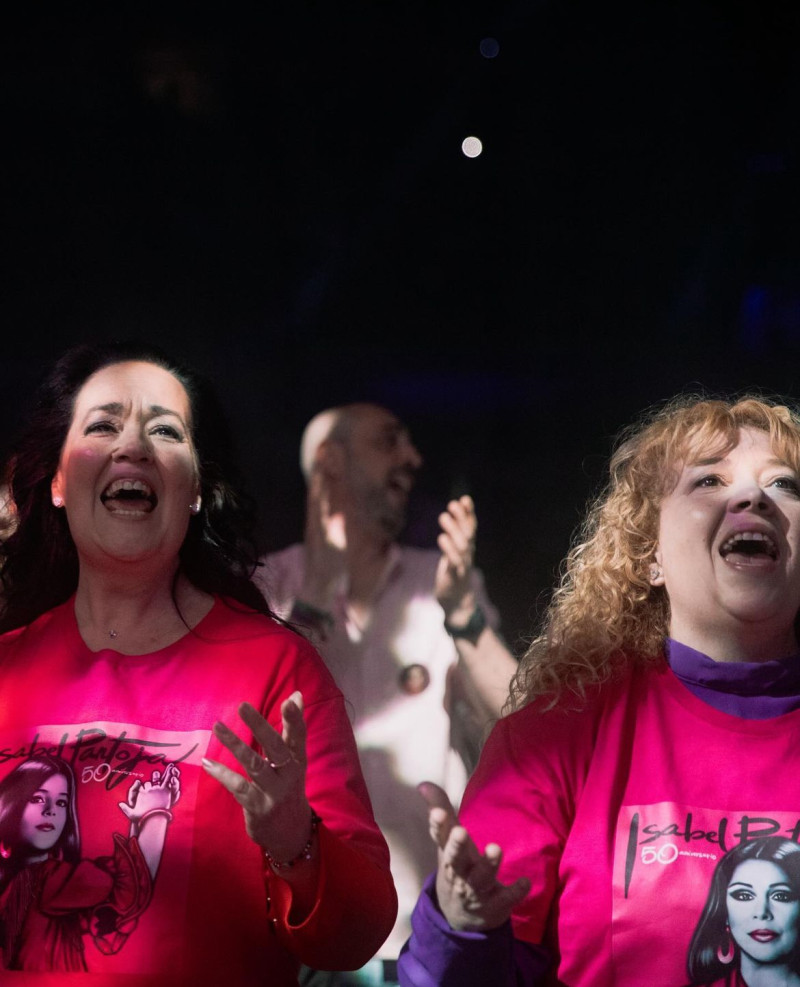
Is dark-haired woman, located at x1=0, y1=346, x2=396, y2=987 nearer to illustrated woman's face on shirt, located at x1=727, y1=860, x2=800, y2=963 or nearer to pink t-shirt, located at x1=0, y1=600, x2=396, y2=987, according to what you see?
pink t-shirt, located at x1=0, y1=600, x2=396, y2=987

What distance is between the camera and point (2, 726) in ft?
6.25

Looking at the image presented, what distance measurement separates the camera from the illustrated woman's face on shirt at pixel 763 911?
166 cm

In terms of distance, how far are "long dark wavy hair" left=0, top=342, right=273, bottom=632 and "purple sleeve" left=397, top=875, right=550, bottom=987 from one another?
2.06 ft

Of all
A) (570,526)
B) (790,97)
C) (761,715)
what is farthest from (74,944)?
(790,97)

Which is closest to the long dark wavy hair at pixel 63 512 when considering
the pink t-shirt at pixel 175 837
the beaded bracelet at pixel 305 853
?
the pink t-shirt at pixel 175 837

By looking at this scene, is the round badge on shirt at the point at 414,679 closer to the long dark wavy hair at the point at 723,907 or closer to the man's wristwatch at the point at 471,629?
the man's wristwatch at the point at 471,629

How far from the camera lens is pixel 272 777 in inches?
62.6

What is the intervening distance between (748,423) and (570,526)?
124cm

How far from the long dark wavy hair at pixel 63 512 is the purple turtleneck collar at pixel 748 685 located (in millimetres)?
669

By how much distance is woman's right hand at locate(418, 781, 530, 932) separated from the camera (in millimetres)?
1491

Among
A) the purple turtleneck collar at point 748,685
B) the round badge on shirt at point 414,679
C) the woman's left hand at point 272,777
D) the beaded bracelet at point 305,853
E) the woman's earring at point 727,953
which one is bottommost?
the woman's earring at point 727,953

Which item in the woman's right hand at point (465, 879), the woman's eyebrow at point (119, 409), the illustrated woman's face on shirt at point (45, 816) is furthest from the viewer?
the woman's eyebrow at point (119, 409)

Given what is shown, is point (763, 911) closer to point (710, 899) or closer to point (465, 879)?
point (710, 899)

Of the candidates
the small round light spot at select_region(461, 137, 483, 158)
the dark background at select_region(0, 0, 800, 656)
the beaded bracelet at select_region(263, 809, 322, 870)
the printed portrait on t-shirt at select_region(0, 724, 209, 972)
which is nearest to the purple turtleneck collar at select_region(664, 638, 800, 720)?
the beaded bracelet at select_region(263, 809, 322, 870)
